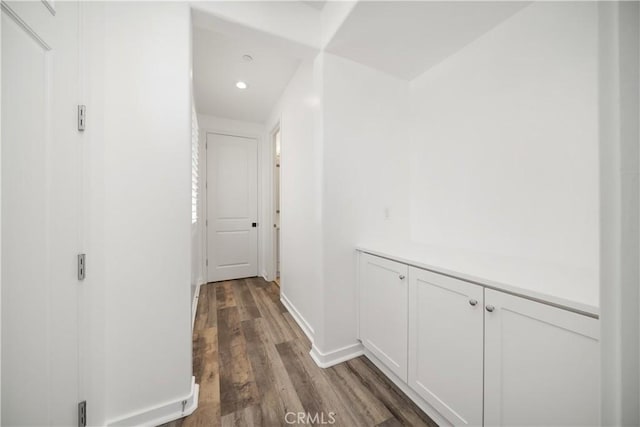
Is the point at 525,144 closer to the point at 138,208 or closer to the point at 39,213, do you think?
the point at 138,208

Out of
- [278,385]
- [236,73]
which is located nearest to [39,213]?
[278,385]

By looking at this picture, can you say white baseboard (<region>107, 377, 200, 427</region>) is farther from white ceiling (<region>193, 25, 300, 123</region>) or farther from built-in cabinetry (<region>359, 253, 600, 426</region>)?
white ceiling (<region>193, 25, 300, 123</region>)

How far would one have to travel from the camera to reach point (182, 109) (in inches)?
50.4

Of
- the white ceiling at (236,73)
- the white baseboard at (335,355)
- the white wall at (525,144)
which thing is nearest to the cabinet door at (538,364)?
the white wall at (525,144)

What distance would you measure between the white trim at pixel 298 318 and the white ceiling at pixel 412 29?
2.25 m

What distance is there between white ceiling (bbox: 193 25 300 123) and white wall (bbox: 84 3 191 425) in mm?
676

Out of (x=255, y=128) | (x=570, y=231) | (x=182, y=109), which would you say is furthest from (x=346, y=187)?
(x=255, y=128)

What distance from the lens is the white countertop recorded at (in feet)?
2.64

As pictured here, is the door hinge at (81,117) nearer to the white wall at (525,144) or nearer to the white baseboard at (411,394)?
the white wall at (525,144)

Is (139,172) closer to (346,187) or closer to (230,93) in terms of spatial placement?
(346,187)

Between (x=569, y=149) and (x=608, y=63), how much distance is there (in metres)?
1.20

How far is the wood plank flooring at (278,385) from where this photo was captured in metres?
1.27

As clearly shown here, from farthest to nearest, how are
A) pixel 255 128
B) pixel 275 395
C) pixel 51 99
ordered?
pixel 255 128 → pixel 275 395 → pixel 51 99

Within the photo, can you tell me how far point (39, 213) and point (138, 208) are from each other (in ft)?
1.11
